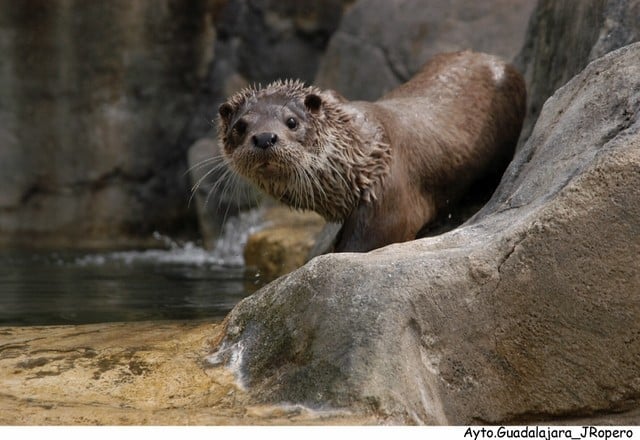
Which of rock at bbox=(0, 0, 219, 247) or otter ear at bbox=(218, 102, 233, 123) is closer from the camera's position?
otter ear at bbox=(218, 102, 233, 123)

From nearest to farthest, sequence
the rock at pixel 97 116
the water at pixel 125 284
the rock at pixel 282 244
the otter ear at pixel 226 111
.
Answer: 1. the water at pixel 125 284
2. the otter ear at pixel 226 111
3. the rock at pixel 282 244
4. the rock at pixel 97 116

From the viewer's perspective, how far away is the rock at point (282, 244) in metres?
6.48

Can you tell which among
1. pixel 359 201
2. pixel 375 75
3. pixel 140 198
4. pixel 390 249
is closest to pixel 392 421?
pixel 390 249

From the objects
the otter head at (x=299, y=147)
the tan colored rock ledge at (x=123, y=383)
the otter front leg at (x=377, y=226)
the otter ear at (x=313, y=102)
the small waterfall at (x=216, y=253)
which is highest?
the otter ear at (x=313, y=102)

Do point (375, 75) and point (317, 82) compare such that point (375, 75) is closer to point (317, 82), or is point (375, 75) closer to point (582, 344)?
point (317, 82)

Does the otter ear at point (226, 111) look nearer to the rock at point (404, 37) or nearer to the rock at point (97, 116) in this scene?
the rock at point (404, 37)

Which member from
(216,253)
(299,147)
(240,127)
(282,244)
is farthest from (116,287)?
(216,253)

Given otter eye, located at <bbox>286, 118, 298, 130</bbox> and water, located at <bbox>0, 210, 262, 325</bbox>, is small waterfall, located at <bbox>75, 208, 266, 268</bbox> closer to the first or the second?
water, located at <bbox>0, 210, 262, 325</bbox>

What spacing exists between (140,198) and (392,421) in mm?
7651

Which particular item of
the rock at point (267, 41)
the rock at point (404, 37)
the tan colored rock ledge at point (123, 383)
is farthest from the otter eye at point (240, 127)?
the rock at point (267, 41)

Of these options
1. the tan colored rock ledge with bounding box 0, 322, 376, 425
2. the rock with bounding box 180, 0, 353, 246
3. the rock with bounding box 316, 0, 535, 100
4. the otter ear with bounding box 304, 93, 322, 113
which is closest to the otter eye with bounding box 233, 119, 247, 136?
the otter ear with bounding box 304, 93, 322, 113

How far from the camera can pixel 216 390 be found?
2.97 metres

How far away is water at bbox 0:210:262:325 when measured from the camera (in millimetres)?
4945

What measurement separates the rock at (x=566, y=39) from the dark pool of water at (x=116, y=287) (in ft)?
6.45
